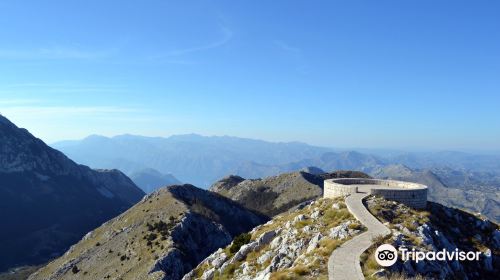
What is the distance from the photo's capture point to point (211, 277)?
48.2m

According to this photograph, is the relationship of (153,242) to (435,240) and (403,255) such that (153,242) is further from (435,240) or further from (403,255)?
(403,255)

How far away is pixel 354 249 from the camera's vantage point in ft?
122

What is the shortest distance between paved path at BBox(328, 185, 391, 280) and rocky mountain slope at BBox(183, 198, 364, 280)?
0.66 m

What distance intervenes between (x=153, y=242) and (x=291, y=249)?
78665mm

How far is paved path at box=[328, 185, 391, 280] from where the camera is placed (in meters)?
31.8

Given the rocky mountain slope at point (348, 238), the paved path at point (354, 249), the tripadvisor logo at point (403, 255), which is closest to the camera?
the paved path at point (354, 249)

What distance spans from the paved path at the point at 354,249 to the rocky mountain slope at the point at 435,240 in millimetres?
789

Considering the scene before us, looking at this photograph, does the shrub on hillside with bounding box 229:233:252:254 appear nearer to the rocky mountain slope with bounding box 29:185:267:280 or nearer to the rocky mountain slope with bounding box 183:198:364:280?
the rocky mountain slope with bounding box 183:198:364:280

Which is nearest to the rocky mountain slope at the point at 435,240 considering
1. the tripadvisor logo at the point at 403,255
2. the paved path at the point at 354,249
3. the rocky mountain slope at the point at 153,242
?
the tripadvisor logo at the point at 403,255

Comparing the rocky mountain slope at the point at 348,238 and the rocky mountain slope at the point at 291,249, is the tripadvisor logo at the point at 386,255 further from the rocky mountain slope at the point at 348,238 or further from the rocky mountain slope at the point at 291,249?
the rocky mountain slope at the point at 291,249

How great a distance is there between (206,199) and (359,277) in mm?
141384

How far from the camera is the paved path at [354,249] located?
31.8m

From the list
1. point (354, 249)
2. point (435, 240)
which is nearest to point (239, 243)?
point (354, 249)

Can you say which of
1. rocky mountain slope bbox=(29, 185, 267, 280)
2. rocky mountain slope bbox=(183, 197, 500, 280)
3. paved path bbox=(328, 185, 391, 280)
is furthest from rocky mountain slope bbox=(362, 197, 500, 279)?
rocky mountain slope bbox=(29, 185, 267, 280)
